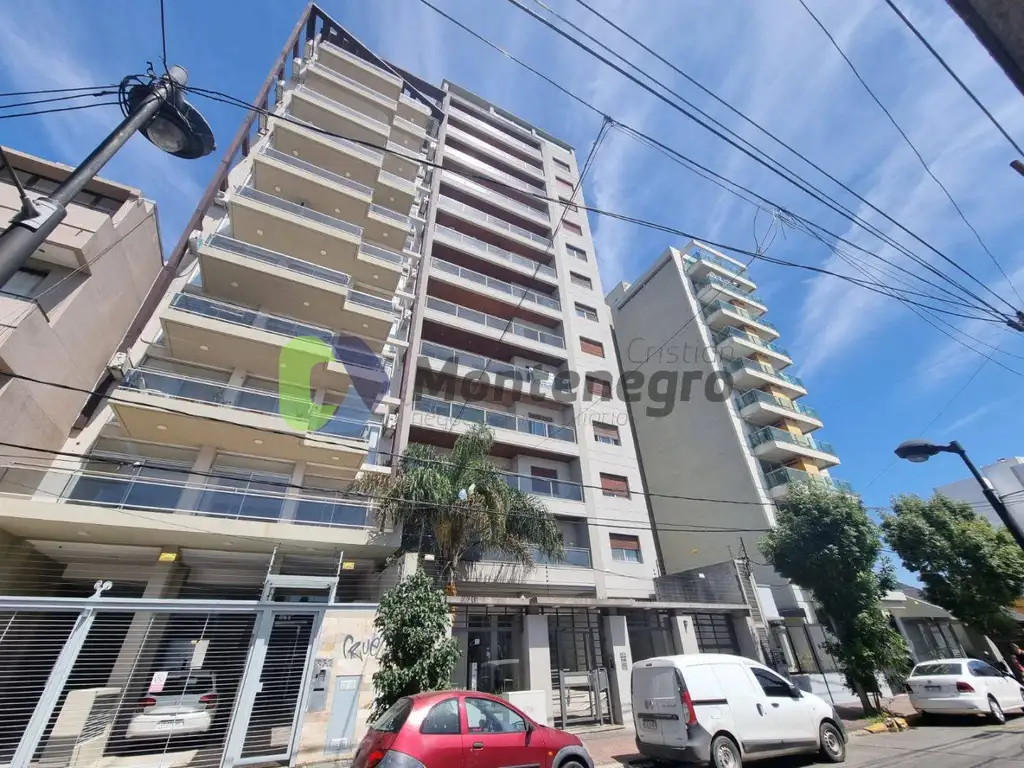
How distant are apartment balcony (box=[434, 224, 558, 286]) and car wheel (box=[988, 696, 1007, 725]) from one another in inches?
786

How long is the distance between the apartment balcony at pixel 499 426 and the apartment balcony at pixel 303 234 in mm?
6303

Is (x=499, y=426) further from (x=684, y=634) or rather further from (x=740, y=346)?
(x=740, y=346)

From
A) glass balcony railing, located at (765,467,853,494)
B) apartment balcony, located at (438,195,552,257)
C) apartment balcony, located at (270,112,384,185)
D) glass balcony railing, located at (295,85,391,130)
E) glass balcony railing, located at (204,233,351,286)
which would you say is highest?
glass balcony railing, located at (295,85,391,130)

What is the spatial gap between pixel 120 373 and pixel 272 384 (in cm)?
410

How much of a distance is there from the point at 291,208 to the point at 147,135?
13512mm

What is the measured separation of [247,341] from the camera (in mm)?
13953

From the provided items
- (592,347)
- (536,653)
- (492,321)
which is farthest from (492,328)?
(536,653)

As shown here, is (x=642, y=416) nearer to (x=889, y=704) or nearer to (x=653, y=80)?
(x=889, y=704)

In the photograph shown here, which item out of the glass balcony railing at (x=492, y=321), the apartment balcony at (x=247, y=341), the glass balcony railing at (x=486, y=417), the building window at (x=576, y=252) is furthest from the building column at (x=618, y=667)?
the building window at (x=576, y=252)

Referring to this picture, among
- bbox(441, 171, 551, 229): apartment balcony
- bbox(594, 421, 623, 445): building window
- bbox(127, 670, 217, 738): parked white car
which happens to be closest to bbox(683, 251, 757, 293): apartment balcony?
bbox(441, 171, 551, 229): apartment balcony

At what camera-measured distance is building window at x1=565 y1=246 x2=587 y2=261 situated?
27.2 meters

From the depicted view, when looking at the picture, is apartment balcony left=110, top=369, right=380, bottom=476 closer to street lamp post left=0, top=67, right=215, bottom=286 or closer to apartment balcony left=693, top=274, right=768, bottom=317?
street lamp post left=0, top=67, right=215, bottom=286

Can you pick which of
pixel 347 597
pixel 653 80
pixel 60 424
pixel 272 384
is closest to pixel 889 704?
pixel 347 597

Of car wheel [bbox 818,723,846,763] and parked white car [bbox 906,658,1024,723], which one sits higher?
parked white car [bbox 906,658,1024,723]
